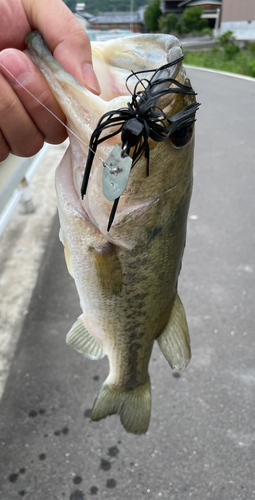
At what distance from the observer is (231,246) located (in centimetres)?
440

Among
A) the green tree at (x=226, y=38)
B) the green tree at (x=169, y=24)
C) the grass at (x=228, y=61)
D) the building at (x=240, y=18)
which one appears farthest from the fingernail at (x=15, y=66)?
the green tree at (x=169, y=24)

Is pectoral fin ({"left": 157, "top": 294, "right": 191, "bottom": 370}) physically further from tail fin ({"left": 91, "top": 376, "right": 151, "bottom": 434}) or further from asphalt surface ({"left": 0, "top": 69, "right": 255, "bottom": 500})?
asphalt surface ({"left": 0, "top": 69, "right": 255, "bottom": 500})

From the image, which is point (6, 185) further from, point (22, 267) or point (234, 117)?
point (234, 117)

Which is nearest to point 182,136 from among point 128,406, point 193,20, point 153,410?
point 128,406

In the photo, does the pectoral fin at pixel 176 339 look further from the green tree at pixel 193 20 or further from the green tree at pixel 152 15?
the green tree at pixel 152 15

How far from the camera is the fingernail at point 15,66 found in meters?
0.77

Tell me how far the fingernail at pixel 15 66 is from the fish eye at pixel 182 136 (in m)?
0.36

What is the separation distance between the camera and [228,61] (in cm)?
2075

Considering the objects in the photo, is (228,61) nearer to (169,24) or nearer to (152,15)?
(169,24)

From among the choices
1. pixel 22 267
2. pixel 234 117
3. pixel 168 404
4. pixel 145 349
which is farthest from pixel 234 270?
pixel 234 117

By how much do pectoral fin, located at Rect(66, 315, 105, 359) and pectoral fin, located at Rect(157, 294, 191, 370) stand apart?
0.25m

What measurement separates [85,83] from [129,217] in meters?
0.34

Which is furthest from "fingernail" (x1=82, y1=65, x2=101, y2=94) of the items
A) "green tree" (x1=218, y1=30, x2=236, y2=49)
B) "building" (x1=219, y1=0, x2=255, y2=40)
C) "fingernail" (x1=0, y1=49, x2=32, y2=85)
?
"building" (x1=219, y1=0, x2=255, y2=40)

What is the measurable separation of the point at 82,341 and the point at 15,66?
96 cm
